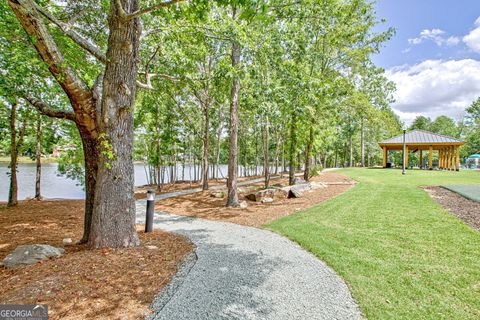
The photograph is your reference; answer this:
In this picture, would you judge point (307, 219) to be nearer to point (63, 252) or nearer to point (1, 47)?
point (63, 252)

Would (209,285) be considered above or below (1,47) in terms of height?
below

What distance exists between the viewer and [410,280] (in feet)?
10.6

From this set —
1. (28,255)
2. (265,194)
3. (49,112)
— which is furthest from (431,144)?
(28,255)

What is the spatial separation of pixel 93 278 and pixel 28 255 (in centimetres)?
137

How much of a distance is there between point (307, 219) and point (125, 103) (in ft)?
18.2

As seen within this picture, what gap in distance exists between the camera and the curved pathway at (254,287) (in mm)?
2533

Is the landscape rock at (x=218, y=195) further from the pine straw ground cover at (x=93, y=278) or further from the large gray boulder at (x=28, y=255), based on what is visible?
the large gray boulder at (x=28, y=255)

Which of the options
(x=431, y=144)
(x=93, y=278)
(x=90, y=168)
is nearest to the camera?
(x=93, y=278)

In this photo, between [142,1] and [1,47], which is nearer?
[1,47]

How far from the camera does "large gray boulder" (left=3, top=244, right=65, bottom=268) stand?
334 centimetres

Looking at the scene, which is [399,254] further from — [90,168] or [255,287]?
[90,168]

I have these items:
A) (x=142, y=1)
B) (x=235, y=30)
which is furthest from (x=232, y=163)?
(x=142, y=1)

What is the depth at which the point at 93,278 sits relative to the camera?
9.89ft

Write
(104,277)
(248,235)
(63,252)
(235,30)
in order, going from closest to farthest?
(104,277), (63,252), (235,30), (248,235)
